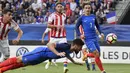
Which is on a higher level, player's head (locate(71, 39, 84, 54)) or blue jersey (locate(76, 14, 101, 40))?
player's head (locate(71, 39, 84, 54))

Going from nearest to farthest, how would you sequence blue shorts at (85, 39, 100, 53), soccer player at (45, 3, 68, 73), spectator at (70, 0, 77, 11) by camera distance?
blue shorts at (85, 39, 100, 53)
soccer player at (45, 3, 68, 73)
spectator at (70, 0, 77, 11)

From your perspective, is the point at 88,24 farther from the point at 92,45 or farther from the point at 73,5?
the point at 73,5

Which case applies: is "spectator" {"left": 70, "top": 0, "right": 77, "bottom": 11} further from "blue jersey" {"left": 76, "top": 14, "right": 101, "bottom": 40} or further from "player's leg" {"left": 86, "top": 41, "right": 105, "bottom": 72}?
"player's leg" {"left": 86, "top": 41, "right": 105, "bottom": 72}

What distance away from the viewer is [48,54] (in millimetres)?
13344

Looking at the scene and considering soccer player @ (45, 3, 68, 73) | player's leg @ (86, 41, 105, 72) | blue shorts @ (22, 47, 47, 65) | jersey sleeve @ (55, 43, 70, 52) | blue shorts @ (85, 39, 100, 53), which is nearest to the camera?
jersey sleeve @ (55, 43, 70, 52)

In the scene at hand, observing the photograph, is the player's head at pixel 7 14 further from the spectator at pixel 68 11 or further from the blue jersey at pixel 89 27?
the spectator at pixel 68 11

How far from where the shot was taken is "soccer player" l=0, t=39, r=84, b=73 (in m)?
13.0

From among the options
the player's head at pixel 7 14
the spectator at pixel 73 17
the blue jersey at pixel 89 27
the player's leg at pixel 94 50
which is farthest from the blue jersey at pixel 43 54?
the spectator at pixel 73 17

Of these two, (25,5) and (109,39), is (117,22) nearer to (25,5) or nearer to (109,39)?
(25,5)

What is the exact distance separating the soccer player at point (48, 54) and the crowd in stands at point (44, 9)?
11.8m

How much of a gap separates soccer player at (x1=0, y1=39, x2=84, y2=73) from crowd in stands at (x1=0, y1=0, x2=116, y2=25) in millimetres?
11758

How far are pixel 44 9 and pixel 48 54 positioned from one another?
540 inches

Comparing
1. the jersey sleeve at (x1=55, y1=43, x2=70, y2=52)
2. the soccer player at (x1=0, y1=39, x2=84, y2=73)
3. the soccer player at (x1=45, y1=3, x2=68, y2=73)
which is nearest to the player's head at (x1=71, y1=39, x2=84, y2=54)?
the soccer player at (x1=0, y1=39, x2=84, y2=73)

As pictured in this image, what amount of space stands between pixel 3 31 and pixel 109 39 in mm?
3654
